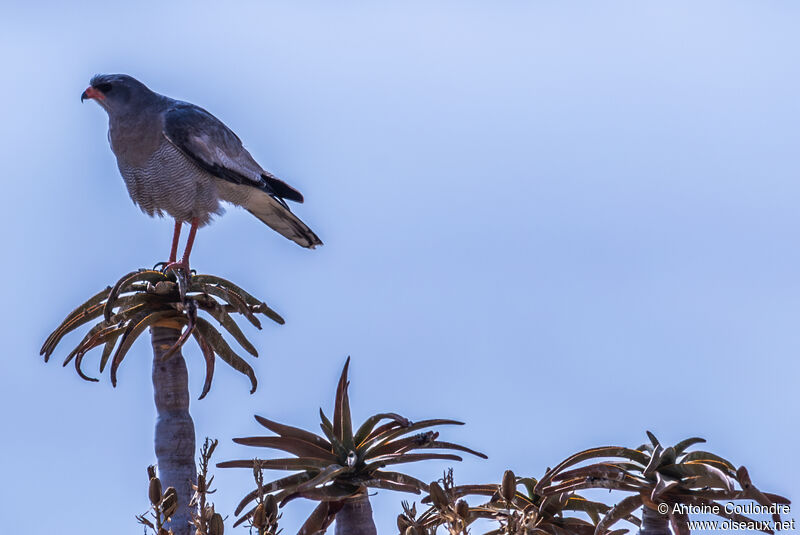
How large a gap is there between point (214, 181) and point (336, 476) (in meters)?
4.17

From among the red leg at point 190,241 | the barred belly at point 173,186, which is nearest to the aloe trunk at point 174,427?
the red leg at point 190,241

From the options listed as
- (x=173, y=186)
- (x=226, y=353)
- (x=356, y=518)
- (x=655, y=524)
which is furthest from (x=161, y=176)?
(x=655, y=524)

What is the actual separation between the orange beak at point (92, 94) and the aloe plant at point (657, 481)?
5.60 m

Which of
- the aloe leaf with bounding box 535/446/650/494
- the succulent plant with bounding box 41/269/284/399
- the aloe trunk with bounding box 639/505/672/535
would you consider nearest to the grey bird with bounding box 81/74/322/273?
the succulent plant with bounding box 41/269/284/399

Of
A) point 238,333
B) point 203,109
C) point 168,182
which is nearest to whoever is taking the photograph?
point 238,333

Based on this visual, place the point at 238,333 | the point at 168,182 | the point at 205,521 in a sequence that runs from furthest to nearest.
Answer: the point at 168,182 → the point at 238,333 → the point at 205,521

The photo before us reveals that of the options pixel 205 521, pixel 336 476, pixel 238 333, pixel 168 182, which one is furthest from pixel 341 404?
pixel 168 182

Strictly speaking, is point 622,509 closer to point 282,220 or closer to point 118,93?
point 282,220

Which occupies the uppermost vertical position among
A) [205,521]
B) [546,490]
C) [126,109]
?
[126,109]

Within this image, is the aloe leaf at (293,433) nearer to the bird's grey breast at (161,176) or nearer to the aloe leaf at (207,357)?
the aloe leaf at (207,357)

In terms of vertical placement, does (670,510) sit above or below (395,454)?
below

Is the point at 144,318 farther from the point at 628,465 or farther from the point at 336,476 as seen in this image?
the point at 628,465

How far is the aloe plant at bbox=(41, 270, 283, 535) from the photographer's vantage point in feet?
16.8

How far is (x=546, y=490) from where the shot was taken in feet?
16.4
